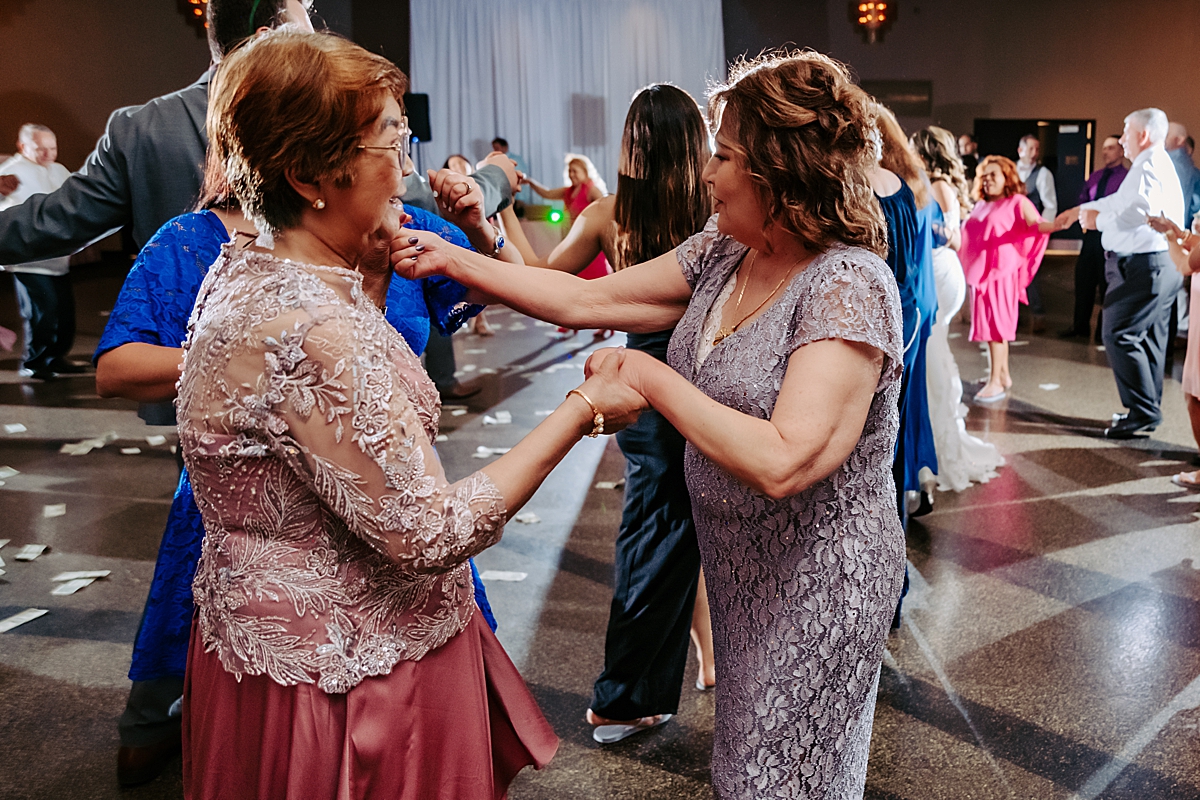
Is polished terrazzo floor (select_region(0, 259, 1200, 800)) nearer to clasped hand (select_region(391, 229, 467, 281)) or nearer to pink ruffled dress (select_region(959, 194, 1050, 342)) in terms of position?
pink ruffled dress (select_region(959, 194, 1050, 342))

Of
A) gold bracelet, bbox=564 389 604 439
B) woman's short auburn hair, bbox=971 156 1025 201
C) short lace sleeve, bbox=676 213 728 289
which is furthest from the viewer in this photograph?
woman's short auburn hair, bbox=971 156 1025 201

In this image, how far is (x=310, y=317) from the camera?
1.10 meters

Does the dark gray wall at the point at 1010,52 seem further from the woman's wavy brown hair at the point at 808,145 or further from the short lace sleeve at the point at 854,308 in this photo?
the short lace sleeve at the point at 854,308

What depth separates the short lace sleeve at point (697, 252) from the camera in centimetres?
170

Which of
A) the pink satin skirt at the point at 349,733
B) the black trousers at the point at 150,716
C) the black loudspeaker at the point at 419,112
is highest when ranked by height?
the black loudspeaker at the point at 419,112

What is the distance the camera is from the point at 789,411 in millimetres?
1303

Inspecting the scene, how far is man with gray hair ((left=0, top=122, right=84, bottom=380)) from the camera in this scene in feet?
23.3

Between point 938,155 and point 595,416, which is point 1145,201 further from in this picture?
point 595,416

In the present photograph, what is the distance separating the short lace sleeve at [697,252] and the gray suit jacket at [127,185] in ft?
3.82

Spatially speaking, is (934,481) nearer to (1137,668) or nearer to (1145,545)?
(1145,545)

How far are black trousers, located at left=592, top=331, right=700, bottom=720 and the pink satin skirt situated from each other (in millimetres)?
1134

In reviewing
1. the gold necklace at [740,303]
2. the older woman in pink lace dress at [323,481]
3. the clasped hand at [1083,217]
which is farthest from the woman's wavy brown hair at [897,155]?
the clasped hand at [1083,217]

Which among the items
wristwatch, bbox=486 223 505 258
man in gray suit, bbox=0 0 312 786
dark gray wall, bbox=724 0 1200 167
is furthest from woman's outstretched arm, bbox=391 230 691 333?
dark gray wall, bbox=724 0 1200 167

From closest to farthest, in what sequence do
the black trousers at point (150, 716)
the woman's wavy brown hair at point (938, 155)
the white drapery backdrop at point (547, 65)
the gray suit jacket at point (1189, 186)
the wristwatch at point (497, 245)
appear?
the wristwatch at point (497, 245) < the black trousers at point (150, 716) < the woman's wavy brown hair at point (938, 155) < the gray suit jacket at point (1189, 186) < the white drapery backdrop at point (547, 65)
